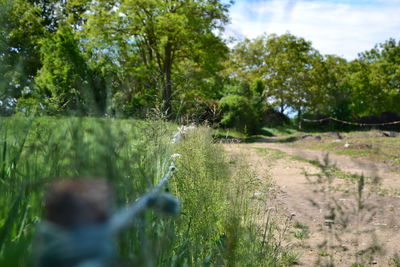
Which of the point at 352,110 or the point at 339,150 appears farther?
the point at 352,110

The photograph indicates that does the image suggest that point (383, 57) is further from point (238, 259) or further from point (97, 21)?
point (238, 259)

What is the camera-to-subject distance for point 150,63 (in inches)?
854

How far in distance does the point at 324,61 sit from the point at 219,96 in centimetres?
2168

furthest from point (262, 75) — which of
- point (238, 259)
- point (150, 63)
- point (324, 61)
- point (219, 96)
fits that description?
point (238, 259)

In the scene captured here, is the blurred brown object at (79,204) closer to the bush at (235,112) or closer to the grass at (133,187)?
the grass at (133,187)

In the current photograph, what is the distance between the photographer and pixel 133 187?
1241mm

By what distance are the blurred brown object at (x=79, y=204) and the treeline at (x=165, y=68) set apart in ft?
2.24

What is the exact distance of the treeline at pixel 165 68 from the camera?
1949 mm

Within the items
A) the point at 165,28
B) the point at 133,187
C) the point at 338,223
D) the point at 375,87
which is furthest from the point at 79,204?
the point at 375,87

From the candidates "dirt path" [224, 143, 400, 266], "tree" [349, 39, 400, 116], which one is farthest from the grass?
"tree" [349, 39, 400, 116]

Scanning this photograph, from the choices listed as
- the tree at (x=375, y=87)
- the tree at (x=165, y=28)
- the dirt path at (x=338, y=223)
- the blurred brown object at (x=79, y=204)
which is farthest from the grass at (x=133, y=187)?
the tree at (x=375, y=87)

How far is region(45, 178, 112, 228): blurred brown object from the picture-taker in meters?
0.29

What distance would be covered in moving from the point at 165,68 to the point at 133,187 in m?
21.9

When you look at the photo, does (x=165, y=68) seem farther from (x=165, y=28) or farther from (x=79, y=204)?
(x=79, y=204)
